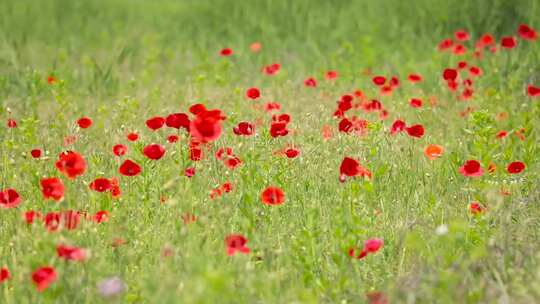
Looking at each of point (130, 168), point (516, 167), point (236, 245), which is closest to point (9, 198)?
point (130, 168)

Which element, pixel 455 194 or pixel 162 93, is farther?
pixel 162 93

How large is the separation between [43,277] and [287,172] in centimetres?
149

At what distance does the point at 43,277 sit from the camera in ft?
7.39

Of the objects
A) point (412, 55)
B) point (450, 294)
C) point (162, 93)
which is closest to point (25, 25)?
point (162, 93)

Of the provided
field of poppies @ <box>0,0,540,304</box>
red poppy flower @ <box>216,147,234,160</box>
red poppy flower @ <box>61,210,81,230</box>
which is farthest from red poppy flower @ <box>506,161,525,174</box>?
red poppy flower @ <box>61,210,81,230</box>

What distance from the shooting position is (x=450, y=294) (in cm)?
230

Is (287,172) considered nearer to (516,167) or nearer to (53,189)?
(516,167)

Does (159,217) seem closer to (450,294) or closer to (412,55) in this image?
(450,294)

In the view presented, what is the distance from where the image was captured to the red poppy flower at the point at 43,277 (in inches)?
88.2

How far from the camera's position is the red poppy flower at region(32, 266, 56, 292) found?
7.35ft

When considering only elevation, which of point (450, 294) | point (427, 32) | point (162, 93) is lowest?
point (450, 294)

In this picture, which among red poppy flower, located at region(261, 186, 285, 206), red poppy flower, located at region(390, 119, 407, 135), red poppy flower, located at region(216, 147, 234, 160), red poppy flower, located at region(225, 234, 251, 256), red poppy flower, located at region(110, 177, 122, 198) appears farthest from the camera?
red poppy flower, located at region(390, 119, 407, 135)

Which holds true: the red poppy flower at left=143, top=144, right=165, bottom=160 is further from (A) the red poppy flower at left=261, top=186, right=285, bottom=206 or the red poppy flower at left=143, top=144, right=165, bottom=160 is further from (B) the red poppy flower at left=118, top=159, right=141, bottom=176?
(A) the red poppy flower at left=261, top=186, right=285, bottom=206

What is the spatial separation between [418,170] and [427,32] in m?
3.33
